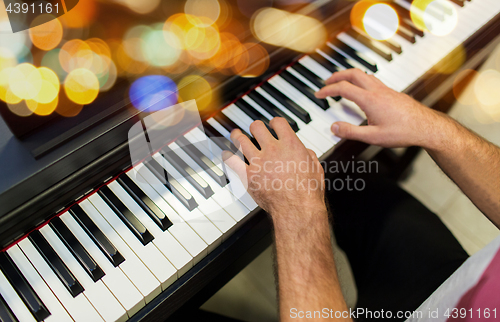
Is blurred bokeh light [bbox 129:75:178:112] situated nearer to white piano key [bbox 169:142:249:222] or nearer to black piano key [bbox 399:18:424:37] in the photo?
white piano key [bbox 169:142:249:222]

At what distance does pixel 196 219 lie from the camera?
108cm

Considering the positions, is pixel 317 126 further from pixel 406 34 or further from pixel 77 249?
pixel 77 249

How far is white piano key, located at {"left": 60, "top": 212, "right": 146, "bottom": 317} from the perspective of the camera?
962mm

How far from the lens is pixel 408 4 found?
5.55 ft

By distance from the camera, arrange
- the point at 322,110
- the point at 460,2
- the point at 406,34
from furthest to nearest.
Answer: the point at 460,2 → the point at 406,34 → the point at 322,110

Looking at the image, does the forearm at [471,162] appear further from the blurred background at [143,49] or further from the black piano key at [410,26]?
the black piano key at [410,26]

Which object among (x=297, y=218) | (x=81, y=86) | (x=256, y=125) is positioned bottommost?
(x=297, y=218)

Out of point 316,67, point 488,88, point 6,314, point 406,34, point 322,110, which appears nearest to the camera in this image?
point 6,314

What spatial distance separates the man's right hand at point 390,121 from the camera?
124cm

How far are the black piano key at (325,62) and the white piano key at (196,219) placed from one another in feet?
2.60

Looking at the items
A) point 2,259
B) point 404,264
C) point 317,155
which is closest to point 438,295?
point 404,264

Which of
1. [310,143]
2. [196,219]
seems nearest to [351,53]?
[310,143]

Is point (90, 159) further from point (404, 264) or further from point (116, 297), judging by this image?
point (404, 264)

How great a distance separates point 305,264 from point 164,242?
0.41m
